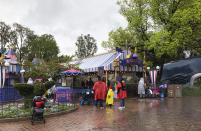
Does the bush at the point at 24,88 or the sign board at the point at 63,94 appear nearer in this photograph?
the bush at the point at 24,88

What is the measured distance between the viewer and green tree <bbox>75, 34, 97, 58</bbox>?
53.8m

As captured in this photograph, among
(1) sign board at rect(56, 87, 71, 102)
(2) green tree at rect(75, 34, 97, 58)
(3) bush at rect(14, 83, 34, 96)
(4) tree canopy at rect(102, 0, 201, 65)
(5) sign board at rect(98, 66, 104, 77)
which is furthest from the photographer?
(2) green tree at rect(75, 34, 97, 58)

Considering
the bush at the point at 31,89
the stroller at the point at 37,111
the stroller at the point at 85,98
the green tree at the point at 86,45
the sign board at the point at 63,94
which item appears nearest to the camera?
the stroller at the point at 37,111

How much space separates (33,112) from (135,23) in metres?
16.3

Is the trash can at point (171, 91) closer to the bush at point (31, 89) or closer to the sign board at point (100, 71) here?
the sign board at point (100, 71)

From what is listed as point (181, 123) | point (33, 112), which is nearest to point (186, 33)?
point (181, 123)

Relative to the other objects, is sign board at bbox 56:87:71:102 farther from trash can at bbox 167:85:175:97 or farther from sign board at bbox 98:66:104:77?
trash can at bbox 167:85:175:97

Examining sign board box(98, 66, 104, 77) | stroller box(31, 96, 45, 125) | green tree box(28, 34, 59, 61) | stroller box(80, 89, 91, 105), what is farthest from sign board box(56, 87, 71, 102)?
green tree box(28, 34, 59, 61)

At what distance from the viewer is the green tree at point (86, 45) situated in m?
53.8

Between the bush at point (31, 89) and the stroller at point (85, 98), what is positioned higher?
the bush at point (31, 89)

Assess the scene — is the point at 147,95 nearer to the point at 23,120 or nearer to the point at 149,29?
the point at 149,29

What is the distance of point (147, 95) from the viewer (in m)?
16.4

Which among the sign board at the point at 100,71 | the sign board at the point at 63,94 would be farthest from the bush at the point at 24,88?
the sign board at the point at 100,71

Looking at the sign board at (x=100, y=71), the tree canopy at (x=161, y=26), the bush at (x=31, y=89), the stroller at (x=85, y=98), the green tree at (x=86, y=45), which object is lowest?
the stroller at (x=85, y=98)
